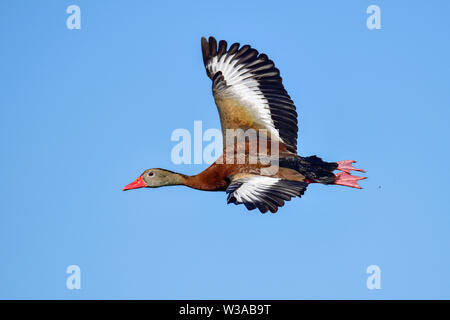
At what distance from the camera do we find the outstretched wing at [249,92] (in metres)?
10.7

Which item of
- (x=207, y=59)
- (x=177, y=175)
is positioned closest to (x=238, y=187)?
(x=177, y=175)

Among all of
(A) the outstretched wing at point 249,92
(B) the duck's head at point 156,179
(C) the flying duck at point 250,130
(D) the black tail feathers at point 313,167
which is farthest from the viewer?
(B) the duck's head at point 156,179

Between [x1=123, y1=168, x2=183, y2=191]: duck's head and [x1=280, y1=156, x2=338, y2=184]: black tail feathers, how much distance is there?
1.81 m

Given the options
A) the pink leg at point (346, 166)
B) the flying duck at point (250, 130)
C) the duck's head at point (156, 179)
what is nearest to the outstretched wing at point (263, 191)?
the flying duck at point (250, 130)

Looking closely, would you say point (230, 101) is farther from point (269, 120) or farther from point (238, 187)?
point (238, 187)

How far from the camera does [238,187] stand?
909 cm

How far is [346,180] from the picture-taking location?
10.6m

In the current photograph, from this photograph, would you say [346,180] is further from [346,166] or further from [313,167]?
[313,167]

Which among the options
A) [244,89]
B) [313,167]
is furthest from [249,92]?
[313,167]

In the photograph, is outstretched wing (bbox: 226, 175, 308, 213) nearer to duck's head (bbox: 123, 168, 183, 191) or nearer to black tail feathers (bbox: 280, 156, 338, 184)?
black tail feathers (bbox: 280, 156, 338, 184)

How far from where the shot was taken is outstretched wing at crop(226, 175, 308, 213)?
28.1 feet

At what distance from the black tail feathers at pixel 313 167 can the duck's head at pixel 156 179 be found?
1.81m

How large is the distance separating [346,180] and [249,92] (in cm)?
196

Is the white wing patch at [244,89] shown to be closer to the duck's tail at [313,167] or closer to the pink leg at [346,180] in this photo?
the duck's tail at [313,167]
